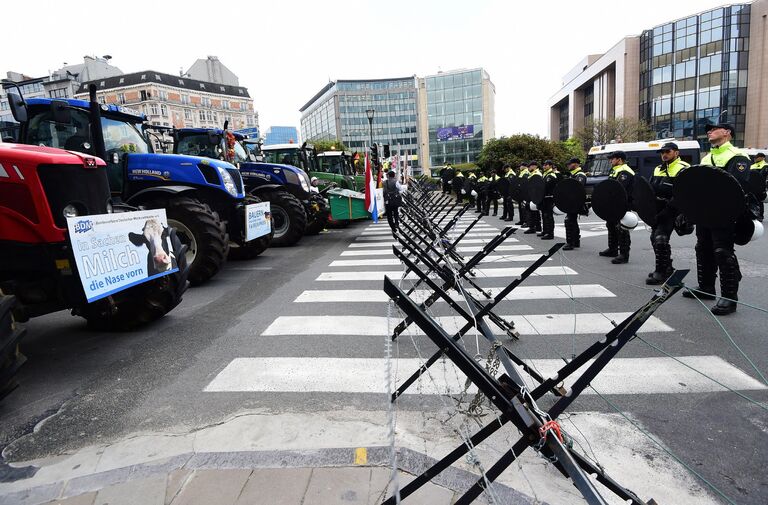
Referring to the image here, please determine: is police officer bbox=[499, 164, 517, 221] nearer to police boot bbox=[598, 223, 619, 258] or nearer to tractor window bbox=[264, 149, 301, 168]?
police boot bbox=[598, 223, 619, 258]

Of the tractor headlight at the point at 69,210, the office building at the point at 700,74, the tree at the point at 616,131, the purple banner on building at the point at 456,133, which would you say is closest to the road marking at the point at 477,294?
the tractor headlight at the point at 69,210

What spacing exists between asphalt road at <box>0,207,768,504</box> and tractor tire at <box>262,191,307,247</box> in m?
4.09

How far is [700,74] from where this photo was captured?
176ft

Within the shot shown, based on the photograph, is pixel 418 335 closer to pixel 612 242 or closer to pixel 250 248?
pixel 612 242

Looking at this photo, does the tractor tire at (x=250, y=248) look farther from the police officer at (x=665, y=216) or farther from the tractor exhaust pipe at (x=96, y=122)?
the police officer at (x=665, y=216)

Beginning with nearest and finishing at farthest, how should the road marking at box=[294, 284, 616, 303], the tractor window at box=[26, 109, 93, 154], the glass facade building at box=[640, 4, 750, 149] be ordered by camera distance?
the tractor window at box=[26, 109, 93, 154] < the road marking at box=[294, 284, 616, 303] < the glass facade building at box=[640, 4, 750, 149]

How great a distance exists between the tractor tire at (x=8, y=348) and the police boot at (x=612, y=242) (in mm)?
8755

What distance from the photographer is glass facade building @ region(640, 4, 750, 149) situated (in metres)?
51.6

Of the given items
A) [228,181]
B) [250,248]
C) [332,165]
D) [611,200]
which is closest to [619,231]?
[611,200]

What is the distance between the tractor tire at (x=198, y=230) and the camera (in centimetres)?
705

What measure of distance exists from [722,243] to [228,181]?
23.5 feet

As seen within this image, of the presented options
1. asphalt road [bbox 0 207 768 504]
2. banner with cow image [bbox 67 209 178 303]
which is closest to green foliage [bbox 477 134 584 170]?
asphalt road [bbox 0 207 768 504]

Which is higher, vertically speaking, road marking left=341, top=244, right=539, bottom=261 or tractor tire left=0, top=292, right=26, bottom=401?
tractor tire left=0, top=292, right=26, bottom=401

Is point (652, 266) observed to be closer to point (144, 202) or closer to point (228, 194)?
point (228, 194)
